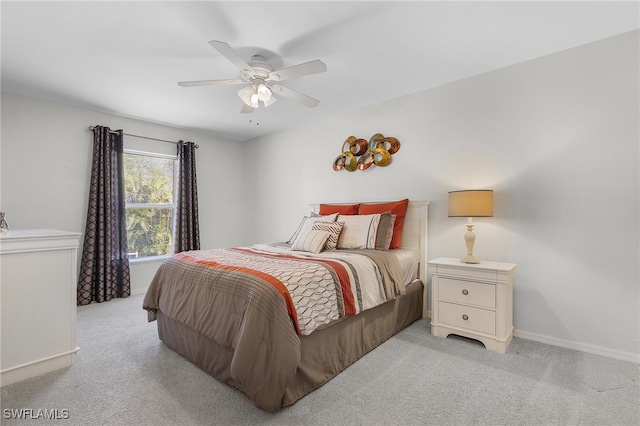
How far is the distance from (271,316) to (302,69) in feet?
5.38

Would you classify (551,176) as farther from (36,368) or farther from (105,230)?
(105,230)

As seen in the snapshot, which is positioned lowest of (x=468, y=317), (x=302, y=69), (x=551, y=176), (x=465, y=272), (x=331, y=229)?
(x=468, y=317)

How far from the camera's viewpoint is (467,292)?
243 cm

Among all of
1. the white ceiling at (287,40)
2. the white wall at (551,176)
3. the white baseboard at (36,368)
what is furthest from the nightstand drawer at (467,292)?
the white baseboard at (36,368)

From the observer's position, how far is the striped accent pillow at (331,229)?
2932 millimetres

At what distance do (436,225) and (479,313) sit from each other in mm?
963

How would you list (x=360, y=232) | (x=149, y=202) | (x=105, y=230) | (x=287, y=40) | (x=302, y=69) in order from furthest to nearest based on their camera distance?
1. (x=149, y=202)
2. (x=105, y=230)
3. (x=360, y=232)
4. (x=287, y=40)
5. (x=302, y=69)

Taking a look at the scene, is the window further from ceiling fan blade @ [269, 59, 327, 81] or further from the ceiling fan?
ceiling fan blade @ [269, 59, 327, 81]

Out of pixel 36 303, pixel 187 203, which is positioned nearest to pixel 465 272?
pixel 36 303

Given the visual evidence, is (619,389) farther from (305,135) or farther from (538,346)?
(305,135)

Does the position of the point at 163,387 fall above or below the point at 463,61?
below

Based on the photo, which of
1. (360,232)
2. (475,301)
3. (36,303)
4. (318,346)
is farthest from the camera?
(360,232)

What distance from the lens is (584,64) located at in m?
2.31

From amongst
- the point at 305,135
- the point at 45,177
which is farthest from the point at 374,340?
the point at 45,177
